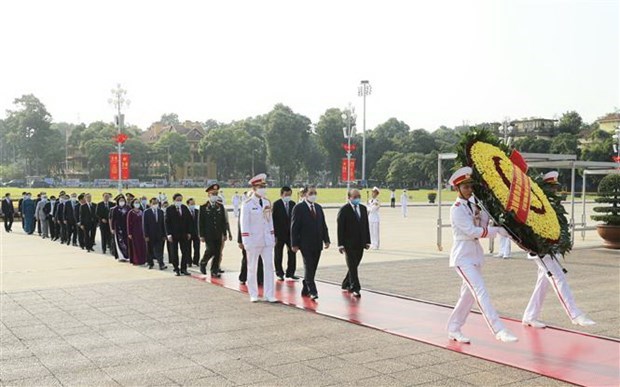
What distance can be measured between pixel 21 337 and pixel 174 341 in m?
1.93

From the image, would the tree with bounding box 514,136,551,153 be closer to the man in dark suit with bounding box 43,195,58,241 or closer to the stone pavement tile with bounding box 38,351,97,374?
the man in dark suit with bounding box 43,195,58,241

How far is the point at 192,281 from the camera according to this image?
11750 millimetres

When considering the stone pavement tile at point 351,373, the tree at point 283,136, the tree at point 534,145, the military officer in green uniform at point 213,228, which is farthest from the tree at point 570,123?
the stone pavement tile at point 351,373

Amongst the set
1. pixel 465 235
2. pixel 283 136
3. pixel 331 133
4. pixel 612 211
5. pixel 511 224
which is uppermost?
pixel 331 133

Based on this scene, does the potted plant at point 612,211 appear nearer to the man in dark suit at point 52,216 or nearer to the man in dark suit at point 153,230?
the man in dark suit at point 153,230

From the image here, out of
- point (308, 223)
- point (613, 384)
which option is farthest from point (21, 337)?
point (613, 384)

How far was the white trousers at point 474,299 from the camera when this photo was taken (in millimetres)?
6520

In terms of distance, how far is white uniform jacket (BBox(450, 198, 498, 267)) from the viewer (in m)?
6.70

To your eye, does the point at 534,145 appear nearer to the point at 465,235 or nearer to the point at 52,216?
the point at 52,216

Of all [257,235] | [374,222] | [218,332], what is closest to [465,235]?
[218,332]

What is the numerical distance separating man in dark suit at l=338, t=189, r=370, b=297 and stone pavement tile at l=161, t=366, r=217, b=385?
4295mm

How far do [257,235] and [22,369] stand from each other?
4.30m

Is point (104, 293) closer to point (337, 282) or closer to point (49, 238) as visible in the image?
point (337, 282)

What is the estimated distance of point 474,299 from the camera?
6801 millimetres
